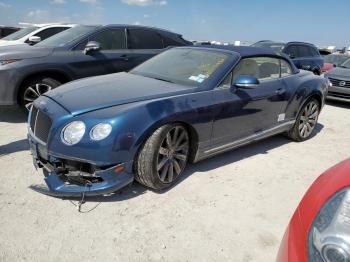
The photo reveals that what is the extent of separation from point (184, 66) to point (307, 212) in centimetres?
282

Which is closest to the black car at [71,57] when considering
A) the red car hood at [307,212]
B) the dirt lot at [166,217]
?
the dirt lot at [166,217]

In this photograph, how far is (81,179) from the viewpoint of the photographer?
296 centimetres

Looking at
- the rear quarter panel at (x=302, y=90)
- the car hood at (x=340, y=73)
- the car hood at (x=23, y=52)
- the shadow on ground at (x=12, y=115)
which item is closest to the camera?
the rear quarter panel at (x=302, y=90)

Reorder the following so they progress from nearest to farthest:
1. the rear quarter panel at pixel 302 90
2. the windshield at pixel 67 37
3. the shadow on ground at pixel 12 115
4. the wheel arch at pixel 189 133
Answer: the wheel arch at pixel 189 133
the rear quarter panel at pixel 302 90
the shadow on ground at pixel 12 115
the windshield at pixel 67 37

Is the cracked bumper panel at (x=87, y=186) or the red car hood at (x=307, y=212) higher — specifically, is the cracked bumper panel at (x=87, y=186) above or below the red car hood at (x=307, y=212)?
below

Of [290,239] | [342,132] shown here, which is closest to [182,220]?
[290,239]

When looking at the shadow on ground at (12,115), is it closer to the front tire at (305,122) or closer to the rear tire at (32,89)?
the rear tire at (32,89)

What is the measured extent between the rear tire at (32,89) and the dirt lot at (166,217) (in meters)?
1.18

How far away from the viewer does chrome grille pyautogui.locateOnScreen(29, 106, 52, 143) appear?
10.0 ft

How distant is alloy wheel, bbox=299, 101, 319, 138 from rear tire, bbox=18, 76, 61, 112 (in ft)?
13.2

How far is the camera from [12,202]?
9.97 feet

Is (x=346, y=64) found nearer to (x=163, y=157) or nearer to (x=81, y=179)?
(x=163, y=157)

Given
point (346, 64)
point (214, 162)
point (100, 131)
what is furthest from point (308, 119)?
point (346, 64)

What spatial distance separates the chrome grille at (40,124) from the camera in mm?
3061
